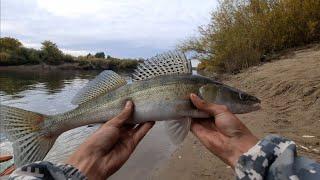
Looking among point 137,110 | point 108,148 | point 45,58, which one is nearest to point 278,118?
point 137,110

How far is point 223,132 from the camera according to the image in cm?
310

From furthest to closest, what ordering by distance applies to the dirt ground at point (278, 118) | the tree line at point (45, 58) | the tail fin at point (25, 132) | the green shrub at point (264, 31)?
1. the tree line at point (45, 58)
2. the green shrub at point (264, 31)
3. the dirt ground at point (278, 118)
4. the tail fin at point (25, 132)

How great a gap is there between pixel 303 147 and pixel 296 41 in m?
20.4

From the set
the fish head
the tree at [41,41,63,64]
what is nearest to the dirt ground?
the fish head

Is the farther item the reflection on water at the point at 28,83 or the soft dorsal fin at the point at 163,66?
the reflection on water at the point at 28,83

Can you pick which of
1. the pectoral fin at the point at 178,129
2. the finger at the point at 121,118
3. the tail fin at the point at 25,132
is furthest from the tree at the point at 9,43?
the finger at the point at 121,118

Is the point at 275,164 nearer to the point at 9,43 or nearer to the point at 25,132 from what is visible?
the point at 25,132

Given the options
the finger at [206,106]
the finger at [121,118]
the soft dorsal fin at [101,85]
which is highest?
the soft dorsal fin at [101,85]

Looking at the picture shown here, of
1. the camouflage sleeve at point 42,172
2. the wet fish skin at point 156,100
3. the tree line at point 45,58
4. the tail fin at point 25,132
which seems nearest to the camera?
the camouflage sleeve at point 42,172

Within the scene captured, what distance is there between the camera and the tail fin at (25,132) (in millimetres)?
3604

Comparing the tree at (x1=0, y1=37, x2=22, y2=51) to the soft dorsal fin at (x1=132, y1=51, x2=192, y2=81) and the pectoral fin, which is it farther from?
the pectoral fin

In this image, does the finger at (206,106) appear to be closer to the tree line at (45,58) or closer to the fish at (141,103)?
the fish at (141,103)

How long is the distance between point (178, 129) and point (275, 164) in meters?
1.41

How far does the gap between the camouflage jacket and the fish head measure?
114 centimetres
